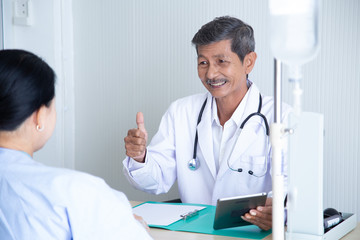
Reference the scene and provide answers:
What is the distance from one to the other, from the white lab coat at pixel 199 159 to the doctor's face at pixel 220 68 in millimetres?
103

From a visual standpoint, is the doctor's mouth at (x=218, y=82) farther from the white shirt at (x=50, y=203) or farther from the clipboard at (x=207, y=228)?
the white shirt at (x=50, y=203)

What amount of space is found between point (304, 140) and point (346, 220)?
363 mm

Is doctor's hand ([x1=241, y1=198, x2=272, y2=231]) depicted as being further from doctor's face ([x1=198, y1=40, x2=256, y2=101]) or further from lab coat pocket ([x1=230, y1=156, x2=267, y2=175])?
doctor's face ([x1=198, y1=40, x2=256, y2=101])

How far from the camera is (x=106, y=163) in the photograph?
3.03m

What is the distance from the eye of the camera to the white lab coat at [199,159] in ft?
6.65

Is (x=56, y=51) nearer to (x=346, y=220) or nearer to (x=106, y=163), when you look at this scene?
(x=106, y=163)

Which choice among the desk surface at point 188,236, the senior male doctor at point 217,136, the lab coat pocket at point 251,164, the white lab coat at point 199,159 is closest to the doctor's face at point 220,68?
the senior male doctor at point 217,136

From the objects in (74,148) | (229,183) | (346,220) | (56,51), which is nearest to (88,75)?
(56,51)

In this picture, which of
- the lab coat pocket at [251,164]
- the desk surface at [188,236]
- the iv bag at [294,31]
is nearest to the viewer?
the iv bag at [294,31]

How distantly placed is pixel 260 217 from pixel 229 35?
2.94ft

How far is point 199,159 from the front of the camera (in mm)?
2168

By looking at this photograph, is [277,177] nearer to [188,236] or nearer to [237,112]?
[188,236]

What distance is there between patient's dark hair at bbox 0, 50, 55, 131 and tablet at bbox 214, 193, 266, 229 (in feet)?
2.09

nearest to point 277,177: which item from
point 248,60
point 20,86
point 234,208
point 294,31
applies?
point 294,31
